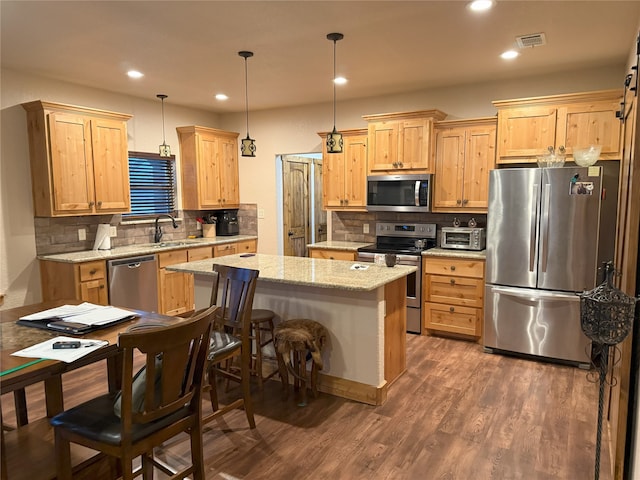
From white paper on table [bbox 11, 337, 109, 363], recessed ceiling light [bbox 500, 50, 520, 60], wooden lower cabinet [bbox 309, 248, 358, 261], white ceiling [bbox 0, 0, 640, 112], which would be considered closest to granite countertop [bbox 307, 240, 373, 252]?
wooden lower cabinet [bbox 309, 248, 358, 261]

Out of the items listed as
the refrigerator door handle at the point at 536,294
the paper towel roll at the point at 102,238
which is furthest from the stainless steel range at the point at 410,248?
the paper towel roll at the point at 102,238

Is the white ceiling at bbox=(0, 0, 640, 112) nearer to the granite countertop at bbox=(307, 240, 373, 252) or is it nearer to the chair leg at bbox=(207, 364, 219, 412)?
the granite countertop at bbox=(307, 240, 373, 252)

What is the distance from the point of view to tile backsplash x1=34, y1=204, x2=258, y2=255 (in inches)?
179

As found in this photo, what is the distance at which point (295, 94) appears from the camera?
5.30 m

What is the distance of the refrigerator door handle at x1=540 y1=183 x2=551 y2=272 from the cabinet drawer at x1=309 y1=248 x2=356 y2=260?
2.04 m

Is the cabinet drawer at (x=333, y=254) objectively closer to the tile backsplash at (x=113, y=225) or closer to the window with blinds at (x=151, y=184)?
the tile backsplash at (x=113, y=225)

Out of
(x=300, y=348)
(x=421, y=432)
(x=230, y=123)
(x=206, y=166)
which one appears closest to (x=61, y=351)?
(x=300, y=348)

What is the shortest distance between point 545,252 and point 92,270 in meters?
4.25

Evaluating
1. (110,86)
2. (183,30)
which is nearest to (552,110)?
(183,30)

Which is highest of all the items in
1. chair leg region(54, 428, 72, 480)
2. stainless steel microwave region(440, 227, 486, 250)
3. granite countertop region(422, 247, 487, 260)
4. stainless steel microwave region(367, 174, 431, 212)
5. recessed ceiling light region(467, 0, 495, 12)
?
recessed ceiling light region(467, 0, 495, 12)

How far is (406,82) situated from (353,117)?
3.30 feet

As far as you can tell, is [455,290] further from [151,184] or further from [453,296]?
[151,184]

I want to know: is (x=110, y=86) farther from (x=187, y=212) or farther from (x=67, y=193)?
(x=187, y=212)

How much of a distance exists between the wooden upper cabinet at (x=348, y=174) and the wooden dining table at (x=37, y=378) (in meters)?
3.37
